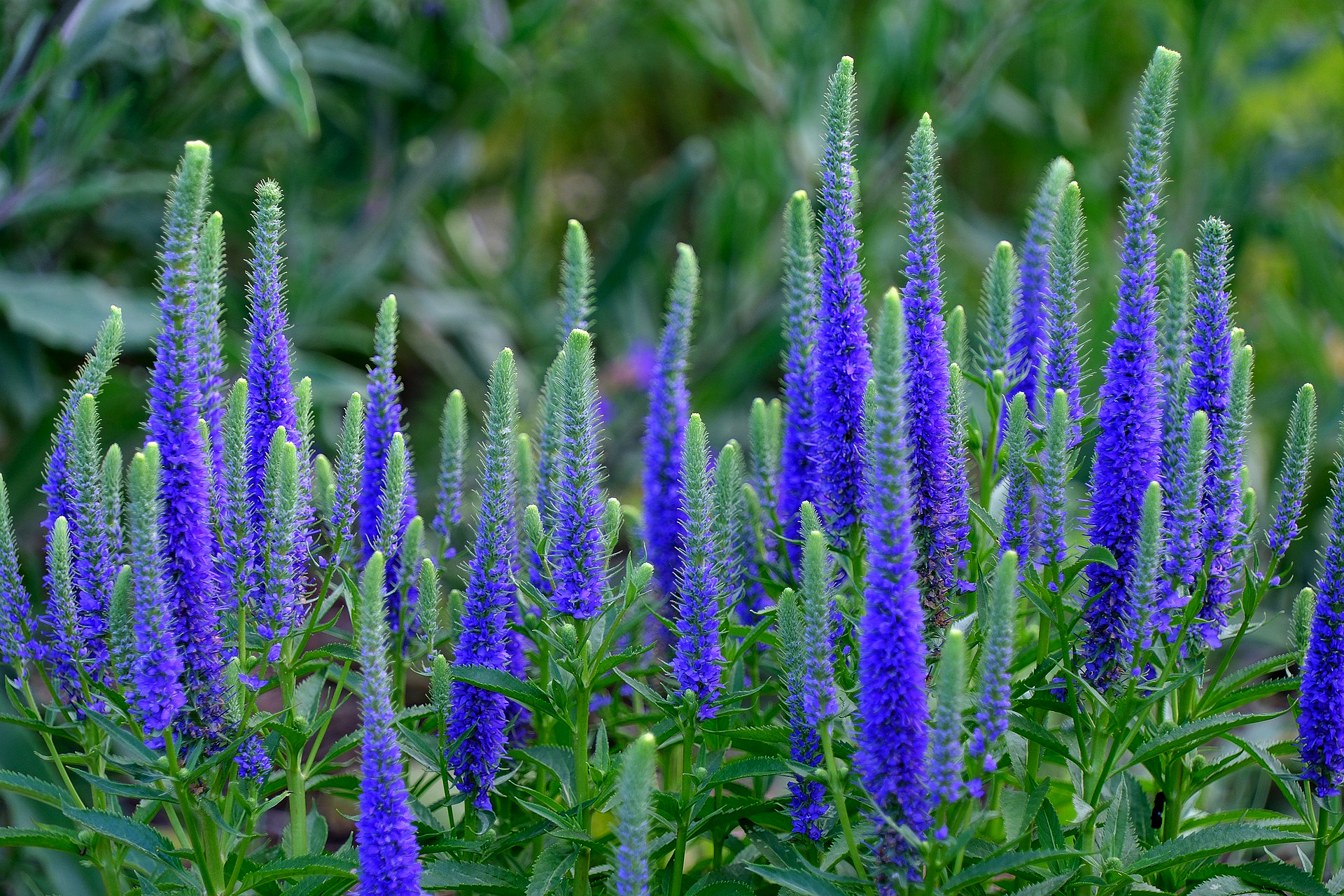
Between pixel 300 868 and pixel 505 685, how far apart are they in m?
0.35

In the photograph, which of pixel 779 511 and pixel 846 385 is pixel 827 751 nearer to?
pixel 846 385

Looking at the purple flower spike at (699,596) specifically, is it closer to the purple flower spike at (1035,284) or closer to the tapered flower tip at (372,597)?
the tapered flower tip at (372,597)

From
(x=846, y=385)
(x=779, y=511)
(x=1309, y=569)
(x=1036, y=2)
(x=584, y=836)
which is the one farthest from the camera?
(x=1309, y=569)

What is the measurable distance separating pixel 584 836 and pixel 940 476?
0.68 metres

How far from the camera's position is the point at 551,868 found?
5.45 ft

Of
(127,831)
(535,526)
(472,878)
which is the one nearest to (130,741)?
(127,831)

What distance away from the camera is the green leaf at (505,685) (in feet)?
5.49

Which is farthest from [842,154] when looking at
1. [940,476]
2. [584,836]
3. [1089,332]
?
[1089,332]

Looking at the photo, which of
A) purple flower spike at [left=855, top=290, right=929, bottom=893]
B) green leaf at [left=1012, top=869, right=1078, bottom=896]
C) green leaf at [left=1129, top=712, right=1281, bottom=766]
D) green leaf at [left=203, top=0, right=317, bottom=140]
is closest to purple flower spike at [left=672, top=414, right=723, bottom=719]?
purple flower spike at [left=855, top=290, right=929, bottom=893]

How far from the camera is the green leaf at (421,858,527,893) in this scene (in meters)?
1.64

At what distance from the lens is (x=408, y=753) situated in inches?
74.6

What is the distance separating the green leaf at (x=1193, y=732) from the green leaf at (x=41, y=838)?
1.46m

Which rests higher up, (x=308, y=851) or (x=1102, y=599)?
(x=1102, y=599)

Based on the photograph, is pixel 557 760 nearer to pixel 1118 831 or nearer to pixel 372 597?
pixel 372 597
